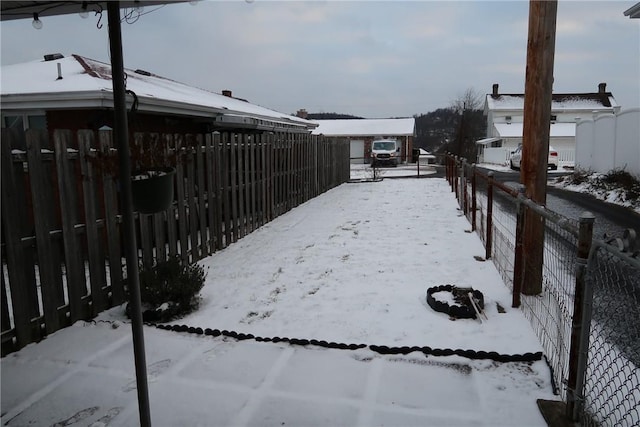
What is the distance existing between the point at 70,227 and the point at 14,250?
0.59 m

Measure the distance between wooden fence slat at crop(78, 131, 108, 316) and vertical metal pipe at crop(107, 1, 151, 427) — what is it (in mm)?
2281

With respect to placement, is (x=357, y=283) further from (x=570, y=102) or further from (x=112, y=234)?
(x=570, y=102)

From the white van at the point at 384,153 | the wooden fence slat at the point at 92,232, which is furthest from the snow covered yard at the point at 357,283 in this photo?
the white van at the point at 384,153

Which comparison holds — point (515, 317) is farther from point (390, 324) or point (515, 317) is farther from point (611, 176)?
point (611, 176)

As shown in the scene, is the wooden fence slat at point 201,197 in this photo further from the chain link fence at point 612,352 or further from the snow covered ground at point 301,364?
the chain link fence at point 612,352

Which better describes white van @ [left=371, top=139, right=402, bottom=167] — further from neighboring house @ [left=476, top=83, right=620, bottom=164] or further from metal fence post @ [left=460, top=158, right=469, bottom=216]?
metal fence post @ [left=460, top=158, right=469, bottom=216]

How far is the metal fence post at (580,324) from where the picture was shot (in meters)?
2.39

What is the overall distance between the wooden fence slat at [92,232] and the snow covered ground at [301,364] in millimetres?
197

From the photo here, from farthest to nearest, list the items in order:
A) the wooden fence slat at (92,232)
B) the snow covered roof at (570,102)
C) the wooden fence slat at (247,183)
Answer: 1. the snow covered roof at (570,102)
2. the wooden fence slat at (247,183)
3. the wooden fence slat at (92,232)

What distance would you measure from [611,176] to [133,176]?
1579cm

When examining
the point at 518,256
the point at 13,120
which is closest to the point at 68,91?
the point at 13,120

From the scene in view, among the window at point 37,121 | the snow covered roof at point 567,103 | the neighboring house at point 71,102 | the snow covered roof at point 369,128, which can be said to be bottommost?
the window at point 37,121

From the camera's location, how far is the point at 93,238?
4.27m

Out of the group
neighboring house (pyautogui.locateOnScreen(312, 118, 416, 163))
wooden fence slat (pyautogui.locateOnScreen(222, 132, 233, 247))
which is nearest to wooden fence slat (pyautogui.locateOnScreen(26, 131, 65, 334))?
wooden fence slat (pyautogui.locateOnScreen(222, 132, 233, 247))
